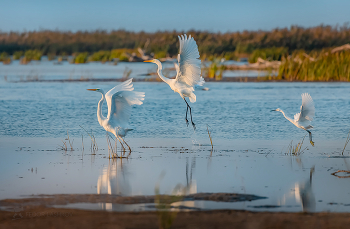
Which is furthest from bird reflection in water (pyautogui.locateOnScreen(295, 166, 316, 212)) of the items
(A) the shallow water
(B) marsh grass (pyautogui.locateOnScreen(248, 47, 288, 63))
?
(B) marsh grass (pyautogui.locateOnScreen(248, 47, 288, 63))

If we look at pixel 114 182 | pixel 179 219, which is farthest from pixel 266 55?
pixel 179 219

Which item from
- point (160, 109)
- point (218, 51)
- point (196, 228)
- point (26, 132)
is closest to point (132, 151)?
point (26, 132)

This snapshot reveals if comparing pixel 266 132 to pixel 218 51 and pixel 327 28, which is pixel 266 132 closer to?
pixel 218 51

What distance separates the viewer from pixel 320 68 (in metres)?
18.2

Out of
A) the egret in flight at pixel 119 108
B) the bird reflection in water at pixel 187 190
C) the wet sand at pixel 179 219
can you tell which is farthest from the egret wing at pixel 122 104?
the wet sand at pixel 179 219

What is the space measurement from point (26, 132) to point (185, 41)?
362 cm

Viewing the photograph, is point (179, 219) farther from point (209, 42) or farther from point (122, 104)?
point (209, 42)

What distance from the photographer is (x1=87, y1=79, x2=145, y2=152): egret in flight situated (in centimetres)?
768

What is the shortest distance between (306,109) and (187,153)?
2210mm

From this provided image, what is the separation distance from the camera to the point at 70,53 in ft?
138

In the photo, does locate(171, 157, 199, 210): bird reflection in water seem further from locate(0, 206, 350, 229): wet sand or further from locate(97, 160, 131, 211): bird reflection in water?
locate(97, 160, 131, 211): bird reflection in water

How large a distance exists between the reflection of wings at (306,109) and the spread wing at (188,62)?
1979 millimetres

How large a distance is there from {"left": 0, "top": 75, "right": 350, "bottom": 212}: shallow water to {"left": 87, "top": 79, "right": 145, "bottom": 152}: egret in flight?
0.39m

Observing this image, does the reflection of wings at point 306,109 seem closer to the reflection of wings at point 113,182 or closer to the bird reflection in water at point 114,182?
the bird reflection in water at point 114,182
